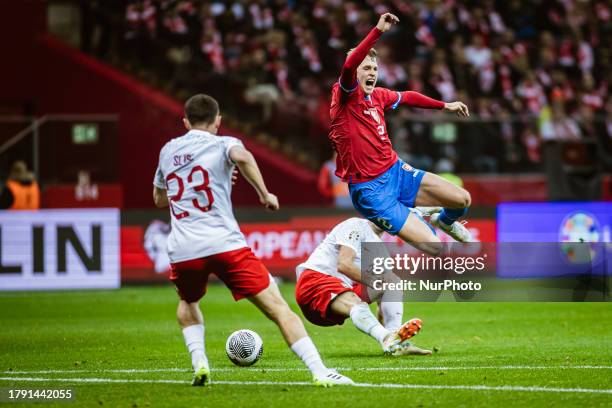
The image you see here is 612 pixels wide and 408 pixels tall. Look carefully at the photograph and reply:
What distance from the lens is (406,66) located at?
2508 centimetres

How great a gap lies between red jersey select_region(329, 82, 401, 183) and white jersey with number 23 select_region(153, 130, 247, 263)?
299 centimetres

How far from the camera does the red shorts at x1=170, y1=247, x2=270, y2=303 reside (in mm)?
8211

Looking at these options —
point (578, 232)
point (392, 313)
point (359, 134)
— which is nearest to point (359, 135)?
point (359, 134)

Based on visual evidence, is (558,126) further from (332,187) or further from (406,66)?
(332,187)

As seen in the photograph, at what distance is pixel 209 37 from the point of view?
967 inches

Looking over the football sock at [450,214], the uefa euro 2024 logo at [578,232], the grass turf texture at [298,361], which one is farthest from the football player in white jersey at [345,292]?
the uefa euro 2024 logo at [578,232]

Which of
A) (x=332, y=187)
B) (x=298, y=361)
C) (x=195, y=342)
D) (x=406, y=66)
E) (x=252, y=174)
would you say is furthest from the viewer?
(x=406, y=66)

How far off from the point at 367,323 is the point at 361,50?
2471 mm

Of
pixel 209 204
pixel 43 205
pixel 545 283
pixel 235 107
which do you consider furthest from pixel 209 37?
pixel 209 204

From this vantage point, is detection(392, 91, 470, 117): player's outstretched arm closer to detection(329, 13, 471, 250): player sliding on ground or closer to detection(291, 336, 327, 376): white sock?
detection(329, 13, 471, 250): player sliding on ground

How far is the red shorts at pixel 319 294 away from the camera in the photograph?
10.8 m

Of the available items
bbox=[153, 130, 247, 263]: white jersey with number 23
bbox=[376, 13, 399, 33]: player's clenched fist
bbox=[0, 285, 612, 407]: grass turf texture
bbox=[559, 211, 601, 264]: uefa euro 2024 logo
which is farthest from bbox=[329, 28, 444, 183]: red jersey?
bbox=[559, 211, 601, 264]: uefa euro 2024 logo

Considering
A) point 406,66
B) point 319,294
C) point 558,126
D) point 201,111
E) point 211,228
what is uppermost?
point 406,66

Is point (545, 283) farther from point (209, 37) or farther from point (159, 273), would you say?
point (209, 37)
